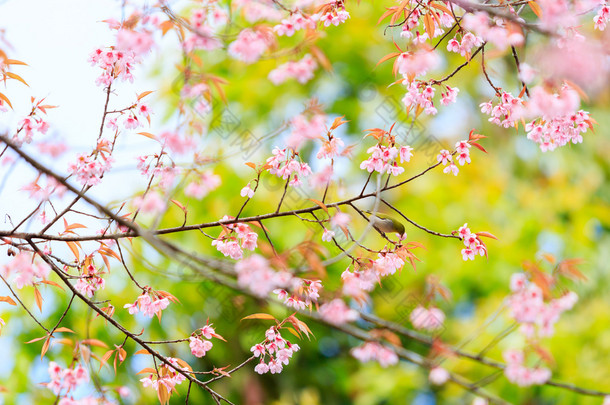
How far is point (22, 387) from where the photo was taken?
269 cm

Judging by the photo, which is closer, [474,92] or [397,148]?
[397,148]

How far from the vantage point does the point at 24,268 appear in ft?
3.17

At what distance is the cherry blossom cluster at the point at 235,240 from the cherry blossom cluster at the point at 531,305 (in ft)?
3.20

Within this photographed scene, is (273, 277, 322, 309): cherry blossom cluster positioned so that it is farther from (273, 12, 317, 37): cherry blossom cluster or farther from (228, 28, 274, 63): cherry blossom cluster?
(273, 12, 317, 37): cherry blossom cluster

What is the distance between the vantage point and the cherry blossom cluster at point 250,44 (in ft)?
3.60

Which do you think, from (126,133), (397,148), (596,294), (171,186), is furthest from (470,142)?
(596,294)

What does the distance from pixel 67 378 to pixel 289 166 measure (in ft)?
2.09

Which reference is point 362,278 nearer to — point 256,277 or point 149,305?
point 256,277

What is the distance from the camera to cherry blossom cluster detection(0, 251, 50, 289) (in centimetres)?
97

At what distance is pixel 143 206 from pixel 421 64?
0.67m

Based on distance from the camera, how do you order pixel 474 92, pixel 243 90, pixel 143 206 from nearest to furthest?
pixel 143 206
pixel 243 90
pixel 474 92

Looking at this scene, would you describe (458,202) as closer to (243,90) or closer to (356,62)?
(356,62)

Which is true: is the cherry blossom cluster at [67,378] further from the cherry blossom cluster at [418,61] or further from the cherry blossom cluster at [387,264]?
the cherry blossom cluster at [418,61]

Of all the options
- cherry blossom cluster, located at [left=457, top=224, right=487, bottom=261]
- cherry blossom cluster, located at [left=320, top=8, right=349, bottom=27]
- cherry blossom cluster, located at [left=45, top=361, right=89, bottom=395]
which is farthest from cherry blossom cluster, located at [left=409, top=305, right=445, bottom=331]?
cherry blossom cluster, located at [left=45, top=361, right=89, bottom=395]
